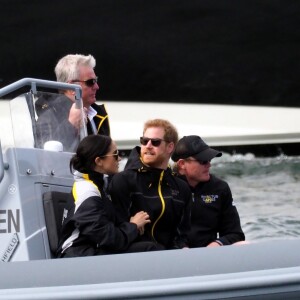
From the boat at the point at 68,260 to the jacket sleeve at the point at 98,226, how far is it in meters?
0.16

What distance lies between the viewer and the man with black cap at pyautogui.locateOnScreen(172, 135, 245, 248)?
3.85 m

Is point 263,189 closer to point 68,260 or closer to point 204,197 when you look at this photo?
point 204,197

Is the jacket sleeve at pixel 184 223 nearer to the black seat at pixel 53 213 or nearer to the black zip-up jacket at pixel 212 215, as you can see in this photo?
the black zip-up jacket at pixel 212 215

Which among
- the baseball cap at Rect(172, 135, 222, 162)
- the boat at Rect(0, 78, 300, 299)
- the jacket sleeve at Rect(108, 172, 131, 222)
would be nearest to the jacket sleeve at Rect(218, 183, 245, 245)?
the baseball cap at Rect(172, 135, 222, 162)

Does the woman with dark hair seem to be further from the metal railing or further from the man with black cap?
the man with black cap

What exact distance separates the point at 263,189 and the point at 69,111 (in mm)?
4136

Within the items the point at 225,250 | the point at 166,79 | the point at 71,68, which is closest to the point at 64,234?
the point at 225,250

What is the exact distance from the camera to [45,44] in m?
7.66

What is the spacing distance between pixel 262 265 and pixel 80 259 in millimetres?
571

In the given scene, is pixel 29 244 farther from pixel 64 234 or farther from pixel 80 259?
pixel 80 259

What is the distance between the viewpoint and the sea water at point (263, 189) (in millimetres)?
6523

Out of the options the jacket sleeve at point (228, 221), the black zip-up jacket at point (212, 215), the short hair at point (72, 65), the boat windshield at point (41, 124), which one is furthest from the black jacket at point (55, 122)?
the jacket sleeve at point (228, 221)

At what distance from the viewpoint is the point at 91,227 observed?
3109mm

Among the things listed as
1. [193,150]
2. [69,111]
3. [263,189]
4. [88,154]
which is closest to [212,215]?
[193,150]
